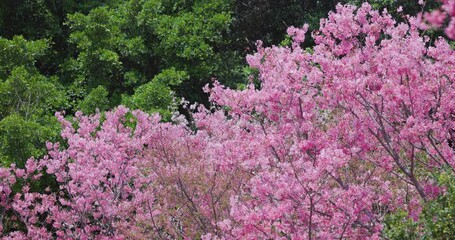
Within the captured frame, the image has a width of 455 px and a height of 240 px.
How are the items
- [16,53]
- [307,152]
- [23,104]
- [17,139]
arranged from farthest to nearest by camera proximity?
[16,53] < [23,104] < [17,139] < [307,152]

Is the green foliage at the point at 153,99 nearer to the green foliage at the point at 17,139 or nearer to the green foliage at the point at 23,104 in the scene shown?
the green foliage at the point at 23,104

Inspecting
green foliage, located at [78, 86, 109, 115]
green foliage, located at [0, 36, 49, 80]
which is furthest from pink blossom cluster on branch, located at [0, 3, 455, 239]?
green foliage, located at [0, 36, 49, 80]

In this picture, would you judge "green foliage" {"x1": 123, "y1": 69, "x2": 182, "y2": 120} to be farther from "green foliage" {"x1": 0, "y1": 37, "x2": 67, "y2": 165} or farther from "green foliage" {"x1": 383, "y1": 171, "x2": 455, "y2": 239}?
"green foliage" {"x1": 383, "y1": 171, "x2": 455, "y2": 239}

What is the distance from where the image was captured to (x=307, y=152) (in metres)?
5.50

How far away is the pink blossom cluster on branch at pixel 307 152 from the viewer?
4844mm

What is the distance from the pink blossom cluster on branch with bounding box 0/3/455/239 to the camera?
484cm

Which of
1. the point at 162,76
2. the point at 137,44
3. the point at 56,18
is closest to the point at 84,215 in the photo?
the point at 162,76

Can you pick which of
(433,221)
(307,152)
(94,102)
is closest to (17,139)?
(94,102)

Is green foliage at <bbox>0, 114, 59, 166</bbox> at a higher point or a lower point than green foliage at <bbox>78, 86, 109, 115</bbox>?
lower

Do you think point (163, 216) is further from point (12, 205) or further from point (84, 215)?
point (12, 205)

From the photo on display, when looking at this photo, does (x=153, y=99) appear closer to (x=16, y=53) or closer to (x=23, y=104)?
(x=23, y=104)

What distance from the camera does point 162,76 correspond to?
39.8ft

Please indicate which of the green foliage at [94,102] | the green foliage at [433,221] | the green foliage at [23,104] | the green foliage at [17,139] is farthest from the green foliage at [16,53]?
the green foliage at [433,221]

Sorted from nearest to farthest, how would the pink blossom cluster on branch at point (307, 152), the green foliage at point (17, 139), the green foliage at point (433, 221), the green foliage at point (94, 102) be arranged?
the green foliage at point (433, 221), the pink blossom cluster on branch at point (307, 152), the green foliage at point (17, 139), the green foliage at point (94, 102)
